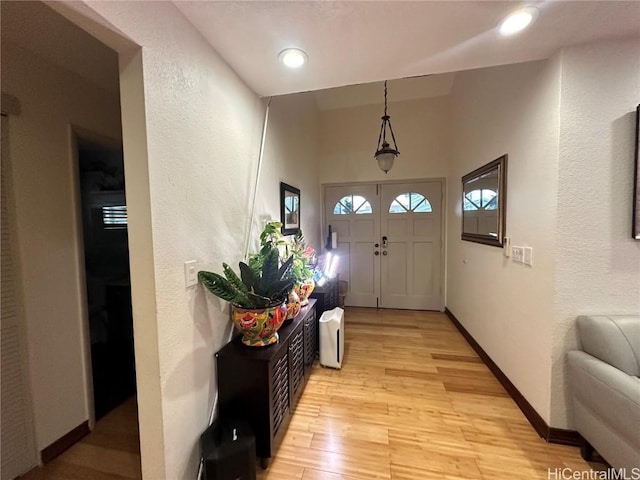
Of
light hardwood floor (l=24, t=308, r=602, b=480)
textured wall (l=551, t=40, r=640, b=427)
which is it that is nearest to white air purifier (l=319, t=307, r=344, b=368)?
light hardwood floor (l=24, t=308, r=602, b=480)

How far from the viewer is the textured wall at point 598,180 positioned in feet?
4.88

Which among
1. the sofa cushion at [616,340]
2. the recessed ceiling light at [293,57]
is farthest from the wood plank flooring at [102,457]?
the sofa cushion at [616,340]

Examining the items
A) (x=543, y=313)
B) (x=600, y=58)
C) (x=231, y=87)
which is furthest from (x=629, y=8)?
(x=231, y=87)

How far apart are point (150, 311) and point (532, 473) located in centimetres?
215

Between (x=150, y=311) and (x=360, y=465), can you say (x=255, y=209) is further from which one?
(x=360, y=465)

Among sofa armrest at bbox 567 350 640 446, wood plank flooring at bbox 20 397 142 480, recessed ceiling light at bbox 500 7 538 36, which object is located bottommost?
wood plank flooring at bbox 20 397 142 480

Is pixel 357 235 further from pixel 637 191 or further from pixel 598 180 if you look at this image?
pixel 637 191

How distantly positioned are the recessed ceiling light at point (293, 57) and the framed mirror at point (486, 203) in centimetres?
181

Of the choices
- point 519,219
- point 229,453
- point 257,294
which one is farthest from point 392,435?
point 519,219

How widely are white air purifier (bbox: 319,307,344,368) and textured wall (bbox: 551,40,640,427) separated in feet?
5.51

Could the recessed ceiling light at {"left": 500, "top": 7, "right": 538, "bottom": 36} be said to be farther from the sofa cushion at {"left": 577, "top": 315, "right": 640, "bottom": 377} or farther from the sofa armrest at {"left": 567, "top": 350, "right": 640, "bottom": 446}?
the sofa armrest at {"left": 567, "top": 350, "right": 640, "bottom": 446}

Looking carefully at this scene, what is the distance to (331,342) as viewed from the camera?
2.46m

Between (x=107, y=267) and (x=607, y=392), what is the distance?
384 cm

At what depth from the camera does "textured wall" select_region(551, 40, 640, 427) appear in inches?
58.5
